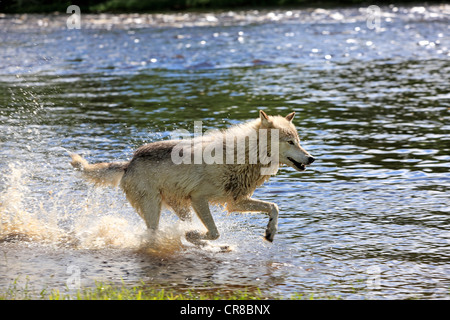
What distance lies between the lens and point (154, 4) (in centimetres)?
5053

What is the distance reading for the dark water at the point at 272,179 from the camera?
8.08 meters

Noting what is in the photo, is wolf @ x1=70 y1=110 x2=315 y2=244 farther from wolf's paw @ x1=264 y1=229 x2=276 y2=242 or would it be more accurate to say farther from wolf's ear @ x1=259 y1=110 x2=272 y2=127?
wolf's paw @ x1=264 y1=229 x2=276 y2=242

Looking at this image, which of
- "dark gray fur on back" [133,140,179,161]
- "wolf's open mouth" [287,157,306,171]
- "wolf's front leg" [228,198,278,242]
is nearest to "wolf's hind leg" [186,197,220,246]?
"wolf's front leg" [228,198,278,242]

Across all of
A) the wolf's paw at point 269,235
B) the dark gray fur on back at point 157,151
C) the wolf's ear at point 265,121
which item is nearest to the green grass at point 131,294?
the wolf's paw at point 269,235

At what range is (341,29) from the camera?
3334cm

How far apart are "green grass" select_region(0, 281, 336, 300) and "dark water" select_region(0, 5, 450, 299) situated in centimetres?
15

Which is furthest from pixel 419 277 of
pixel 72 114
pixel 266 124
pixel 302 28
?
pixel 302 28

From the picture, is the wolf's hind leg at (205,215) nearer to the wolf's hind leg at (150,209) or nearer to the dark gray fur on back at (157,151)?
the wolf's hind leg at (150,209)

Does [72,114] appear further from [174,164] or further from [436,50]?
[436,50]

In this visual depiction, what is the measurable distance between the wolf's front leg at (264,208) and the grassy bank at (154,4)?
38991 mm

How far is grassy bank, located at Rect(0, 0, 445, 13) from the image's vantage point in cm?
4680

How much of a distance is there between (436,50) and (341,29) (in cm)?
796

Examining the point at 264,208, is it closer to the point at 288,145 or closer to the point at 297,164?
the point at 297,164

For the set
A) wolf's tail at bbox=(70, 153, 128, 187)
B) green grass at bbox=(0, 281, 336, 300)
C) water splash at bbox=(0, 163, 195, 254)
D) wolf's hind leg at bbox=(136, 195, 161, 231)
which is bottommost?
water splash at bbox=(0, 163, 195, 254)
